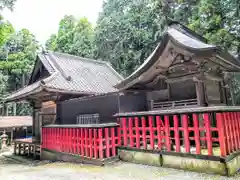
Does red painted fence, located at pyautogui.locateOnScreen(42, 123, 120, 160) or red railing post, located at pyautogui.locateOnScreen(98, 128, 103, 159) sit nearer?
red railing post, located at pyautogui.locateOnScreen(98, 128, 103, 159)

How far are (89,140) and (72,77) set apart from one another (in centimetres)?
597

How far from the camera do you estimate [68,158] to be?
913 centimetres

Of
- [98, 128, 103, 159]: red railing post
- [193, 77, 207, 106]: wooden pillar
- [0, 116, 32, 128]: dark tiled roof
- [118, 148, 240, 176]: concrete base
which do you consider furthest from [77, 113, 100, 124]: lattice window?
[0, 116, 32, 128]: dark tiled roof

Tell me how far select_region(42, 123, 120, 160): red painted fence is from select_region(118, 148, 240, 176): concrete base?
2.54 feet

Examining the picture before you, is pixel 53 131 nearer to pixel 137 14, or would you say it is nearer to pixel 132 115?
pixel 132 115

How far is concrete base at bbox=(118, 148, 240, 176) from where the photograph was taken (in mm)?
4961

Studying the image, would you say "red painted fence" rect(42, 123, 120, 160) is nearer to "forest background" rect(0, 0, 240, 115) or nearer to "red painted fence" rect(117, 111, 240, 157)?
"red painted fence" rect(117, 111, 240, 157)

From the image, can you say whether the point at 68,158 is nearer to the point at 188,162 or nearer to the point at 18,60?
the point at 188,162

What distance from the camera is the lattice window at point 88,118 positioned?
986 cm

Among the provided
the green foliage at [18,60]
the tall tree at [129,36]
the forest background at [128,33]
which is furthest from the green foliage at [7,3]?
the green foliage at [18,60]

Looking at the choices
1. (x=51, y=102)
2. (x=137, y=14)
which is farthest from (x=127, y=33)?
(x=51, y=102)

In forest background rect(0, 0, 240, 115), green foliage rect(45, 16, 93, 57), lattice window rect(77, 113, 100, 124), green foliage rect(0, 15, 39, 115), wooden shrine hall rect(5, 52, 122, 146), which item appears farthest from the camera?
green foliage rect(0, 15, 39, 115)

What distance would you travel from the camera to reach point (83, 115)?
10.6 m

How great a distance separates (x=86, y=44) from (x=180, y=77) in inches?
933
